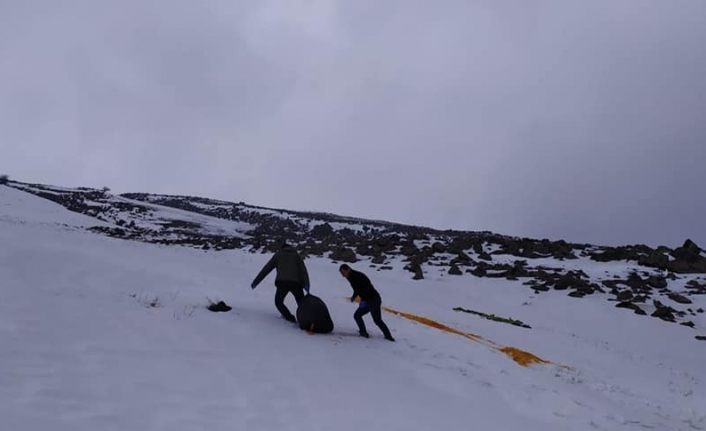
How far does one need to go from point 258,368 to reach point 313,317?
3535 millimetres

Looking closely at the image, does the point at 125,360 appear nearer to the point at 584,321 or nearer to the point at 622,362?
the point at 622,362

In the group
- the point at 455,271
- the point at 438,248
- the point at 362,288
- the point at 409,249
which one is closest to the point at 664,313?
the point at 455,271

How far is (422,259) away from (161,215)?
47931 mm

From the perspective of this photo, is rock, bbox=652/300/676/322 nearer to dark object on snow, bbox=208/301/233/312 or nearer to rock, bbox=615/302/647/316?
rock, bbox=615/302/647/316

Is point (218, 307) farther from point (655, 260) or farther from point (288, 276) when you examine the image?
point (655, 260)

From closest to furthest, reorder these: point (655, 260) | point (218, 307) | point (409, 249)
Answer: point (218, 307)
point (655, 260)
point (409, 249)

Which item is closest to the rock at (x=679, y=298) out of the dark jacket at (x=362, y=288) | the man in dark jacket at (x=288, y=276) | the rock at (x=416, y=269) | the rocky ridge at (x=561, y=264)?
the rocky ridge at (x=561, y=264)

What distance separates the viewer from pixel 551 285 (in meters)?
27.0

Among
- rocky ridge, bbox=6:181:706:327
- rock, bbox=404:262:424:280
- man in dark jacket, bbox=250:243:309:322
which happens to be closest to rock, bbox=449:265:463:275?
rocky ridge, bbox=6:181:706:327

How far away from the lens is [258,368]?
8789 mm

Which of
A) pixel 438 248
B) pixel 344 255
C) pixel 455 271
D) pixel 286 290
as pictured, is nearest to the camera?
pixel 286 290

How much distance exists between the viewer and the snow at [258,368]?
6.48 meters

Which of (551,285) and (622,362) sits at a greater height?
(551,285)

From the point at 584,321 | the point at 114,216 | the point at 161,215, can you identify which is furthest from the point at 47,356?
the point at 161,215
